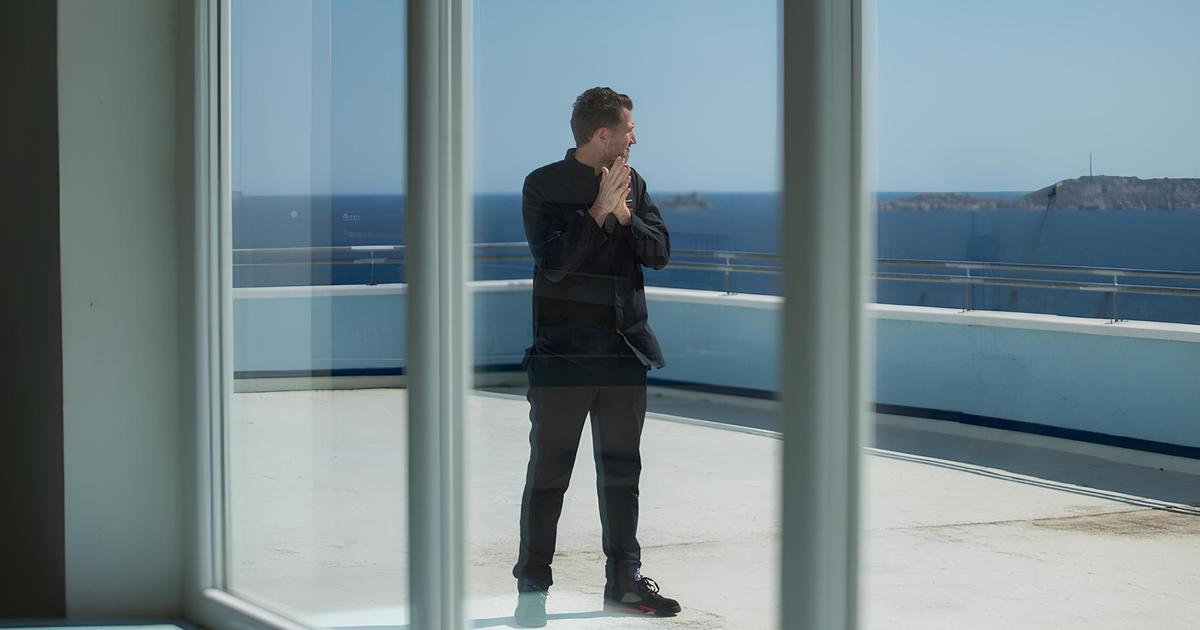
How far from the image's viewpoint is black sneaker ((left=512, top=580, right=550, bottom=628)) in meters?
2.72

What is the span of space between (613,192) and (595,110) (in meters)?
0.17

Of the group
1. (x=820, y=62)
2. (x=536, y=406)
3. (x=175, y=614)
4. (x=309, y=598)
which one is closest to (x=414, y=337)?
(x=536, y=406)

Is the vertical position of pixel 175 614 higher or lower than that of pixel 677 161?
lower

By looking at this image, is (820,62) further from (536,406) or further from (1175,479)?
(536,406)

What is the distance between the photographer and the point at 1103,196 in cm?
178

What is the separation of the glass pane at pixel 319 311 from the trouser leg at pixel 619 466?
733 mm

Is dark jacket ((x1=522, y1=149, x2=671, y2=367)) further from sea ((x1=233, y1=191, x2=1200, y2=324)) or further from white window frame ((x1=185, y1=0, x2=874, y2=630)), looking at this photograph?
white window frame ((x1=185, y1=0, x2=874, y2=630))

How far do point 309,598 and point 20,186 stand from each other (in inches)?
63.6

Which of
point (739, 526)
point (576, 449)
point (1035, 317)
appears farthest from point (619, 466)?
point (1035, 317)

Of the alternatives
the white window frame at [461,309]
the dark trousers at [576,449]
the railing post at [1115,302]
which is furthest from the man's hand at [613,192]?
the railing post at [1115,302]

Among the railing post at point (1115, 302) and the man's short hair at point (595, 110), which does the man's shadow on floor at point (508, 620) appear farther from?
the railing post at point (1115, 302)

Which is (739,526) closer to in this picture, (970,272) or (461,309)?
(970,272)

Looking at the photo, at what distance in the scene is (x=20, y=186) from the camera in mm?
4137

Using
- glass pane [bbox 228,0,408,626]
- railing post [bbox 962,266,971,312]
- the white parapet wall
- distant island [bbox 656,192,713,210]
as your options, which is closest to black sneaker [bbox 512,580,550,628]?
glass pane [bbox 228,0,408,626]
